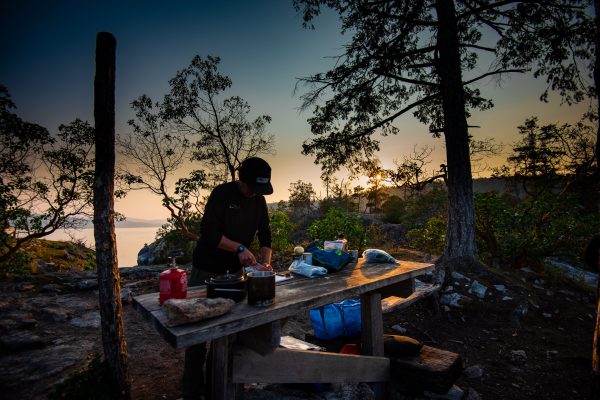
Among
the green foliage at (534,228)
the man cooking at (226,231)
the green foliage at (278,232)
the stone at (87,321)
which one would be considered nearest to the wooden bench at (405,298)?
the man cooking at (226,231)

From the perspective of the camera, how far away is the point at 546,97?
303 inches

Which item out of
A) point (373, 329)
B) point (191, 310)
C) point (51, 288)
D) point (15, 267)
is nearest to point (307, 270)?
point (373, 329)

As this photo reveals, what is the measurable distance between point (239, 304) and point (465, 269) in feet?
21.8

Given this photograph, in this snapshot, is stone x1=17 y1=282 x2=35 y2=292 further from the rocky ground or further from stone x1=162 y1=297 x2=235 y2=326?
stone x1=162 y1=297 x2=235 y2=326

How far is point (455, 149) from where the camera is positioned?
724cm

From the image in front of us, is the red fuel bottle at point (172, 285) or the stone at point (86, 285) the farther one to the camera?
the stone at point (86, 285)

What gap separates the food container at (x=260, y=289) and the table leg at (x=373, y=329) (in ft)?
4.78

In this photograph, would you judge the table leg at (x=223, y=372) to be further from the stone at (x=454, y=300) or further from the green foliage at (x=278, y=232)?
the green foliage at (x=278, y=232)

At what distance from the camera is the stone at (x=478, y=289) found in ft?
19.9

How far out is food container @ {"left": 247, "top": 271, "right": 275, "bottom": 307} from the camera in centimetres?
183

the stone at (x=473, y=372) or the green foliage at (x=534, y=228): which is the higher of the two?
the green foliage at (x=534, y=228)

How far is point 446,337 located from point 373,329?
2854mm

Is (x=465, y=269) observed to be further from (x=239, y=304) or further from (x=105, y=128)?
(x=105, y=128)

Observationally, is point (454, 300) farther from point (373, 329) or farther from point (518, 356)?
point (373, 329)
